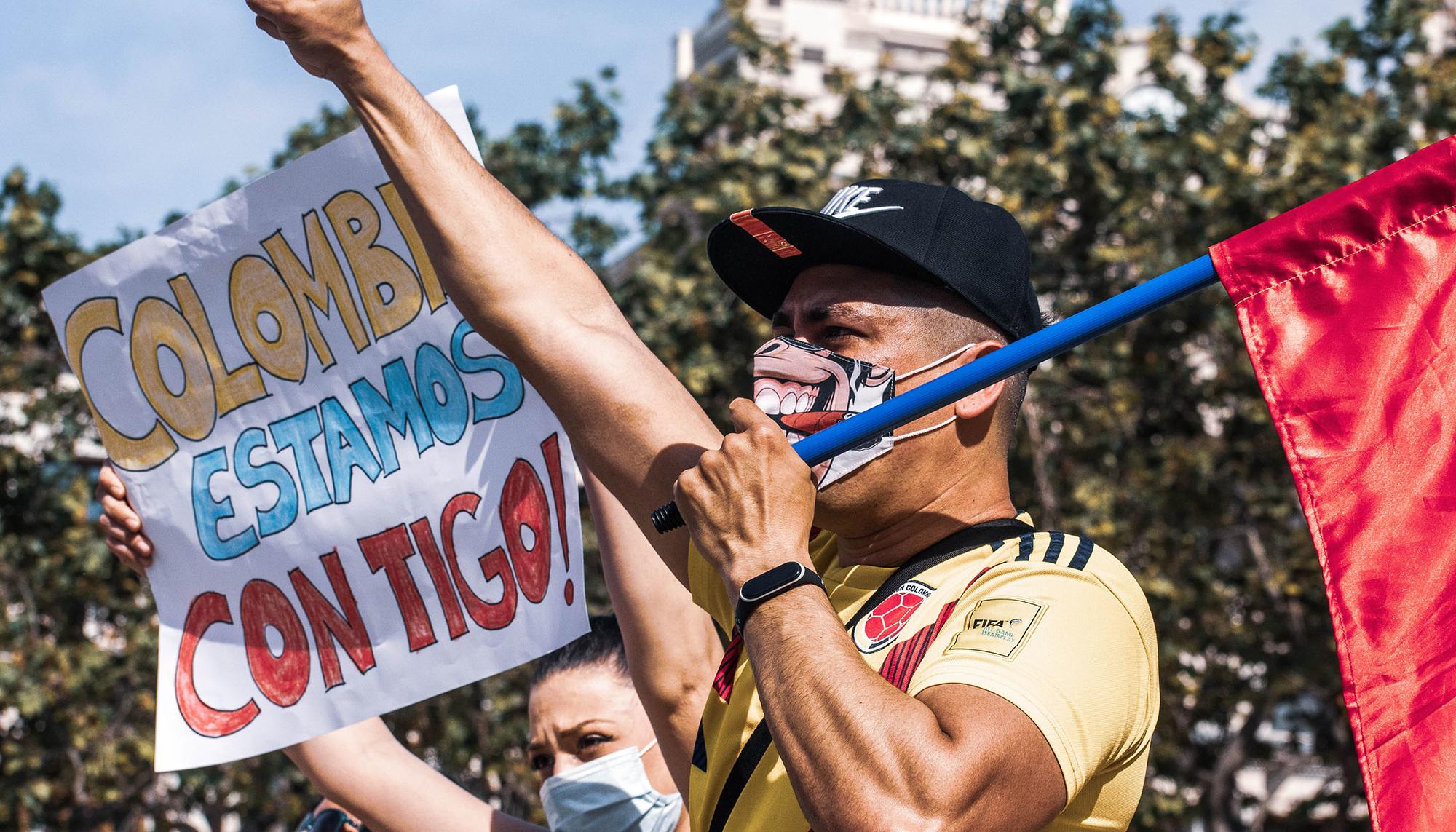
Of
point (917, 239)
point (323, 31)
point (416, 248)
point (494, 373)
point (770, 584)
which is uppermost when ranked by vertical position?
point (323, 31)

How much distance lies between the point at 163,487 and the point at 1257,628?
8001mm

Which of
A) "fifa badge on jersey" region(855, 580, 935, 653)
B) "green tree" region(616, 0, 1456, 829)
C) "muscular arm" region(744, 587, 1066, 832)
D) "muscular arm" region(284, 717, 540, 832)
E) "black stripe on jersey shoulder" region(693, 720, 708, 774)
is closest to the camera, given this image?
"muscular arm" region(744, 587, 1066, 832)

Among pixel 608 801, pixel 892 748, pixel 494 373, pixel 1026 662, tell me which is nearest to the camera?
pixel 892 748

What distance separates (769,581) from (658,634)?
0.92m

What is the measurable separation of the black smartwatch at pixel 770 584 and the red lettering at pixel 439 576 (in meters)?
1.30

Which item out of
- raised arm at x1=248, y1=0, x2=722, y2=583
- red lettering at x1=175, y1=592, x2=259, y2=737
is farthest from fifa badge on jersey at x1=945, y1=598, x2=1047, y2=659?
red lettering at x1=175, y1=592, x2=259, y2=737

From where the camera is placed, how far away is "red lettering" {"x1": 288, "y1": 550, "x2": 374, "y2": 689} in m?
3.08

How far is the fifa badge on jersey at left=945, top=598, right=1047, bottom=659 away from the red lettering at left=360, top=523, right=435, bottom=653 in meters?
1.50

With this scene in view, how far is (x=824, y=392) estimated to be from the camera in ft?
7.18

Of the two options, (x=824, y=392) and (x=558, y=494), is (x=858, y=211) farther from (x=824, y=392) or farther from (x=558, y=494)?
(x=558, y=494)

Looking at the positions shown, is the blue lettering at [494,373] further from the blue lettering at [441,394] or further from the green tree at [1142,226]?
the green tree at [1142,226]

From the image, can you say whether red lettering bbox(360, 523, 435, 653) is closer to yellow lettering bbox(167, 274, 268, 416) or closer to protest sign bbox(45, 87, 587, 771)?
protest sign bbox(45, 87, 587, 771)

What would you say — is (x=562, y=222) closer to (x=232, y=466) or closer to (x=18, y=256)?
(x=18, y=256)

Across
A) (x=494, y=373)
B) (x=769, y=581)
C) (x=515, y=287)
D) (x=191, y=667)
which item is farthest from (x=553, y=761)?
(x=769, y=581)
